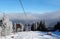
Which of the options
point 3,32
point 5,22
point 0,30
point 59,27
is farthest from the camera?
point 59,27

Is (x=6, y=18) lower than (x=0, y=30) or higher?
higher

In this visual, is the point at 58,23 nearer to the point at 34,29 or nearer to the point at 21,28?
the point at 34,29

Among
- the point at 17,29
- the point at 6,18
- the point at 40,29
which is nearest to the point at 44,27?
the point at 40,29

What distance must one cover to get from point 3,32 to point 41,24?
86.7 feet

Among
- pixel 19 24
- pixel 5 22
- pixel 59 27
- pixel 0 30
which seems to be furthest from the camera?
pixel 19 24

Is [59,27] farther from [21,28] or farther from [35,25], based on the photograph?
[21,28]

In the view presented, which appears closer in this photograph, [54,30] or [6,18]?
[6,18]

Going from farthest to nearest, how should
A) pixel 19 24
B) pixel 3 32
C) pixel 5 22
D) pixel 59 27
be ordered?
pixel 19 24 < pixel 59 27 < pixel 5 22 < pixel 3 32

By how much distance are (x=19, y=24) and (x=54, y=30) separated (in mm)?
12755

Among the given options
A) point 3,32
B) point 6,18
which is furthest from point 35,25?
point 3,32

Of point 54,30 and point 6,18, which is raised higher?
point 6,18

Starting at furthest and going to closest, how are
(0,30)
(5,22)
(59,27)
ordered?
(59,27) < (5,22) < (0,30)

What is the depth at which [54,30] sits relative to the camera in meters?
62.3

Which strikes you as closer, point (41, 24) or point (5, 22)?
point (5, 22)
